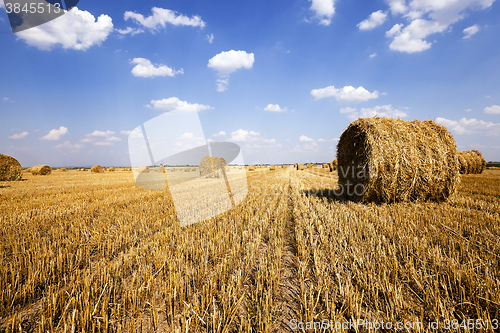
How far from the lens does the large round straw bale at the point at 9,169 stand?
51.6 feet

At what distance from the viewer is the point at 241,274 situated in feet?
8.27

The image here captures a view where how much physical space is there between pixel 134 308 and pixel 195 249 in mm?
1326

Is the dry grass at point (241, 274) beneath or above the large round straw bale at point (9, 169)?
beneath

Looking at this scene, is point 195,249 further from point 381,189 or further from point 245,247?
point 381,189

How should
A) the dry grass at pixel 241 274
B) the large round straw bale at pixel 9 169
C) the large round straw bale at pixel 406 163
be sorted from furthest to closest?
the large round straw bale at pixel 9 169 → the large round straw bale at pixel 406 163 → the dry grass at pixel 241 274

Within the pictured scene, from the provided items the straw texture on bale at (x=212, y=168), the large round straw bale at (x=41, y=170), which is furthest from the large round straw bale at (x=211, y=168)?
the large round straw bale at (x=41, y=170)

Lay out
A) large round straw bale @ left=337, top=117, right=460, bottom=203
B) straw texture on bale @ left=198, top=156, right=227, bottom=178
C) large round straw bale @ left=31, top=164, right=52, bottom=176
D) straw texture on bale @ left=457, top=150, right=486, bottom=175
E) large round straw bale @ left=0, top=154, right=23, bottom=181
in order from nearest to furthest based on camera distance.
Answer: large round straw bale @ left=337, top=117, right=460, bottom=203, large round straw bale @ left=0, top=154, right=23, bottom=181, straw texture on bale @ left=457, top=150, right=486, bottom=175, straw texture on bale @ left=198, top=156, right=227, bottom=178, large round straw bale @ left=31, top=164, right=52, bottom=176

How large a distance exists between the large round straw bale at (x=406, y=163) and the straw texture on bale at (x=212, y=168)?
15.5m

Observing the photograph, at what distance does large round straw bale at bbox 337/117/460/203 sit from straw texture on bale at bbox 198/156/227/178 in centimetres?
1552

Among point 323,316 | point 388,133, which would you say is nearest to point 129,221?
point 323,316

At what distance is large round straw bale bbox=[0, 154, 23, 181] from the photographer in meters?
15.7

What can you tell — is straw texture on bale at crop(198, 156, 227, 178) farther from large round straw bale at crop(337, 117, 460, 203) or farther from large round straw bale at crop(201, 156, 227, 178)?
large round straw bale at crop(337, 117, 460, 203)

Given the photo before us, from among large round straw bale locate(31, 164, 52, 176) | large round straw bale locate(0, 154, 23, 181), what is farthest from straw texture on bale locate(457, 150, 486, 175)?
large round straw bale locate(31, 164, 52, 176)

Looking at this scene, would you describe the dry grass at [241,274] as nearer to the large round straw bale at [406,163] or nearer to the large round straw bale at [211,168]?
the large round straw bale at [406,163]
